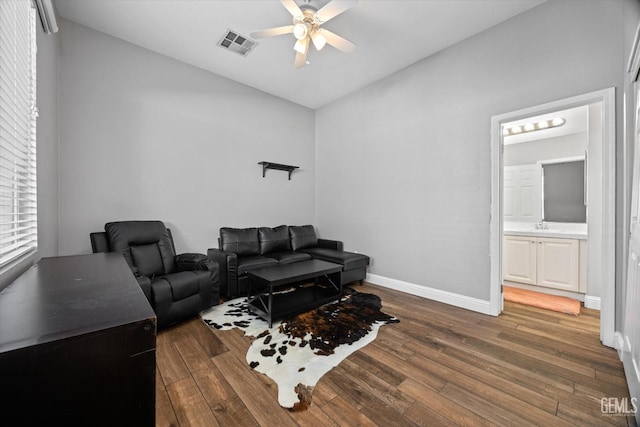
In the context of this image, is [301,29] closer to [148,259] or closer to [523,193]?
[148,259]

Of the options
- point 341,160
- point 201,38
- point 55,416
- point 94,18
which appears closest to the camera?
point 55,416

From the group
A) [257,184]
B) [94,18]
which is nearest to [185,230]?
[257,184]

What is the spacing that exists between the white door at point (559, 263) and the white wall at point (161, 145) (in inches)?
155

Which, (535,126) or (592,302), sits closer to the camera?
(592,302)

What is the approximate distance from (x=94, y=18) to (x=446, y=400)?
15.4 ft

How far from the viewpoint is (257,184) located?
14.6ft

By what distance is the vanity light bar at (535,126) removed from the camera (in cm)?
364

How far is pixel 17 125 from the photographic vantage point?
1.48 metres

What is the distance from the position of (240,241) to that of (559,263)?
442cm

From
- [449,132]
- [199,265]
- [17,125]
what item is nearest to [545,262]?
[449,132]

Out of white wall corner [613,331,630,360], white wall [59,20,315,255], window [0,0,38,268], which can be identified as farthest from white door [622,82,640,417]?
white wall [59,20,315,255]

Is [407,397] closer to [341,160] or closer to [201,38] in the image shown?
[341,160]

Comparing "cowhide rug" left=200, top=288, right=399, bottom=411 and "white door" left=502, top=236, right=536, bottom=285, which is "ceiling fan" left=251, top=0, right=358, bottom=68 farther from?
"white door" left=502, top=236, right=536, bottom=285

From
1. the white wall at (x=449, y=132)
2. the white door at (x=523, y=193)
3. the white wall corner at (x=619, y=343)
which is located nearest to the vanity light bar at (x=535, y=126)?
the white door at (x=523, y=193)
